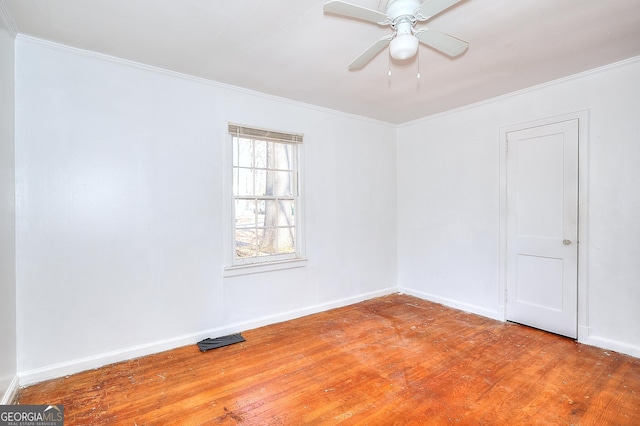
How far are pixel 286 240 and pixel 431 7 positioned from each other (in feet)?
9.16

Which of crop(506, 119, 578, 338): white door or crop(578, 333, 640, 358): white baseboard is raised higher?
crop(506, 119, 578, 338): white door

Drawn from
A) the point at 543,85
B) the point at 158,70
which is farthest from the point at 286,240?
the point at 543,85

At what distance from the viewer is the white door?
10.3 ft

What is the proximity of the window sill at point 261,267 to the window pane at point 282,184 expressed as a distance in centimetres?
83

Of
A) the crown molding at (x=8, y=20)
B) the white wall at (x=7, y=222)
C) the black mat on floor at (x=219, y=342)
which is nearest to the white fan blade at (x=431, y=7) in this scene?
the crown molding at (x=8, y=20)

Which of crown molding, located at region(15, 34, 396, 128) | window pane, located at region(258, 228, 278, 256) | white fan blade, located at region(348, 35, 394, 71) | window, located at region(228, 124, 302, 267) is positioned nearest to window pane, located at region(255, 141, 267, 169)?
window, located at region(228, 124, 302, 267)

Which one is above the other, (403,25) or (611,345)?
(403,25)

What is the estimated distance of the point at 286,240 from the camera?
383 cm

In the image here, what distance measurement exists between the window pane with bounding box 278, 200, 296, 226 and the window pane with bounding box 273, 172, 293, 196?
0.11 metres

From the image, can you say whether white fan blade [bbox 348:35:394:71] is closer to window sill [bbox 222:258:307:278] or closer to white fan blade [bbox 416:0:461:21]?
white fan blade [bbox 416:0:461:21]

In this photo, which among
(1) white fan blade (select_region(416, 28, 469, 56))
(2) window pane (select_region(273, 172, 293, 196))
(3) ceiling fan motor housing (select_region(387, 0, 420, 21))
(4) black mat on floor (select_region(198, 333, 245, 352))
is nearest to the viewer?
(3) ceiling fan motor housing (select_region(387, 0, 420, 21))

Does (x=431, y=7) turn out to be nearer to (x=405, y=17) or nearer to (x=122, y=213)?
(x=405, y=17)

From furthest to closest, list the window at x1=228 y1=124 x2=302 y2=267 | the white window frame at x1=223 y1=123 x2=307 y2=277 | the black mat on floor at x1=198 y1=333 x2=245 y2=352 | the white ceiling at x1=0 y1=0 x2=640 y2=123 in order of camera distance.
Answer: the window at x1=228 y1=124 x2=302 y2=267
the white window frame at x1=223 y1=123 x2=307 y2=277
the black mat on floor at x1=198 y1=333 x2=245 y2=352
the white ceiling at x1=0 y1=0 x2=640 y2=123

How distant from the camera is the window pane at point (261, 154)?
3.56 m
